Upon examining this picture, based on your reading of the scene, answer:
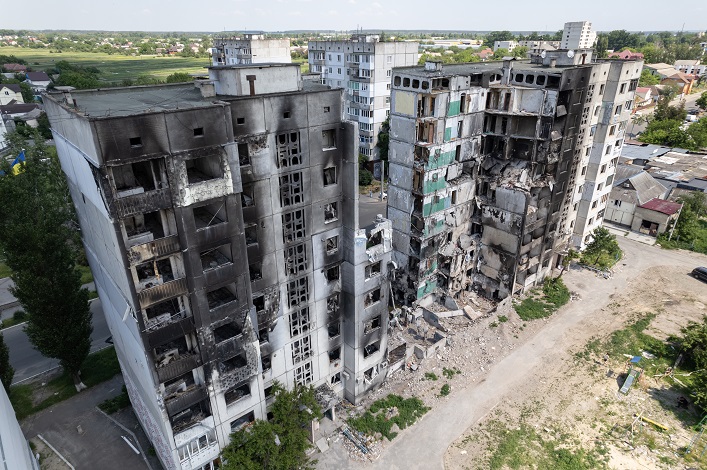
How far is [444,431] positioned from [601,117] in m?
41.3

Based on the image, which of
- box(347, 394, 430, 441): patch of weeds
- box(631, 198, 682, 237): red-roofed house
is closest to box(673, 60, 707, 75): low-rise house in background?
box(631, 198, 682, 237): red-roofed house

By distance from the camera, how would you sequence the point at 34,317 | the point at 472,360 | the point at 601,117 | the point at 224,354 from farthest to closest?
the point at 601,117, the point at 472,360, the point at 34,317, the point at 224,354

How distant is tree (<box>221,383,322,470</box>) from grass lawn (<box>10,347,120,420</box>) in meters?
18.3

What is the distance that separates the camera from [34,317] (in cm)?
3209

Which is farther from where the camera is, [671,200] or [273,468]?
[671,200]

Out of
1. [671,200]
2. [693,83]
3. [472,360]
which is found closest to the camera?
[472,360]

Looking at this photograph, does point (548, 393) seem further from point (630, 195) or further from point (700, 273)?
point (630, 195)

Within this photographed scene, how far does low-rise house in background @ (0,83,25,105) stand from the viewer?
122625 mm

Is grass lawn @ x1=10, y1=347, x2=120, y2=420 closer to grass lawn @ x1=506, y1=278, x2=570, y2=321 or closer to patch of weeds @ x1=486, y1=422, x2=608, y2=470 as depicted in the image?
patch of weeds @ x1=486, y1=422, x2=608, y2=470

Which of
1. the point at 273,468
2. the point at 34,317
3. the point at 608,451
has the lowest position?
the point at 608,451

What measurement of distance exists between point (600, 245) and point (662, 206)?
18.9 metres

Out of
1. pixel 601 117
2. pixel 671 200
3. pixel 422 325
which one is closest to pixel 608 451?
pixel 422 325

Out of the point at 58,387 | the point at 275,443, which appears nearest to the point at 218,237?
the point at 275,443

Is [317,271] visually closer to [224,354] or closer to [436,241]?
[224,354]
